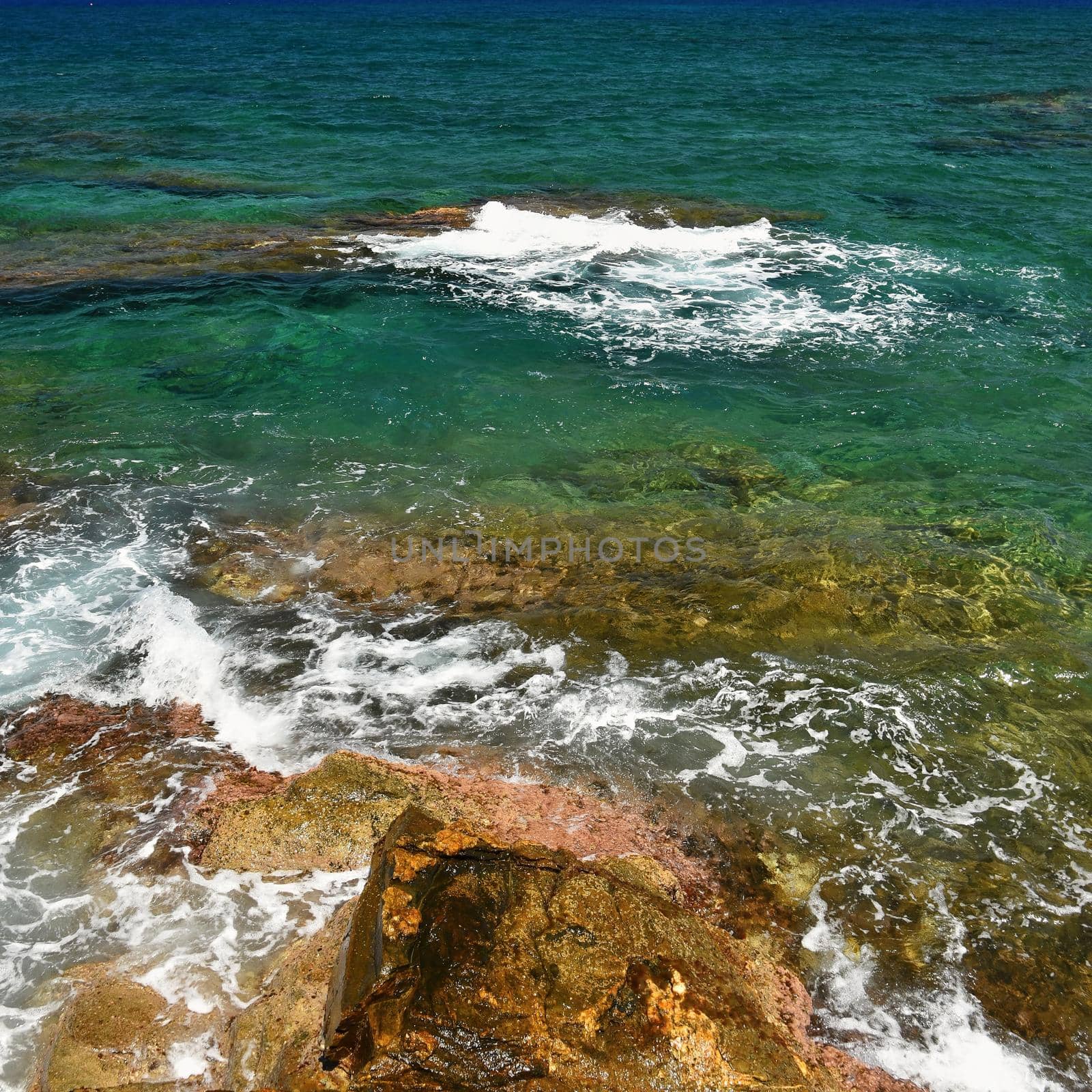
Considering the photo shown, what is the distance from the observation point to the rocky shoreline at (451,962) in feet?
17.9

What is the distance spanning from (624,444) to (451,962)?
1167 centimetres

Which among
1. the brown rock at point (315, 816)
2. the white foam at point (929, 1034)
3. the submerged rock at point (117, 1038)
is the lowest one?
Result: the white foam at point (929, 1034)

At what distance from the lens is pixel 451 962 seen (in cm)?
580

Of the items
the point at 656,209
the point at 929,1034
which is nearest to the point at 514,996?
the point at 929,1034

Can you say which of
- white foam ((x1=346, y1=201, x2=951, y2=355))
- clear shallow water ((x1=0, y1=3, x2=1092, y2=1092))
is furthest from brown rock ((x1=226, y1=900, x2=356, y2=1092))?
white foam ((x1=346, y1=201, x2=951, y2=355))

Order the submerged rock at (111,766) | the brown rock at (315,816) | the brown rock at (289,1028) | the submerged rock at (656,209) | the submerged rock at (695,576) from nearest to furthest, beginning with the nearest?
the brown rock at (289,1028), the brown rock at (315,816), the submerged rock at (111,766), the submerged rock at (695,576), the submerged rock at (656,209)

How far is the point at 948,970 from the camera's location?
746 centimetres

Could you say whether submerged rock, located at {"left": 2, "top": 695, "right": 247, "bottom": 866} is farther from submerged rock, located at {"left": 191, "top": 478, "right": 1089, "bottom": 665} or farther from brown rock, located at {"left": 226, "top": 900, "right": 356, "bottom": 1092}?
submerged rock, located at {"left": 191, "top": 478, "right": 1089, "bottom": 665}

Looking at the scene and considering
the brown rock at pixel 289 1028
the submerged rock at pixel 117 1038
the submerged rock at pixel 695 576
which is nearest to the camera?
the brown rock at pixel 289 1028

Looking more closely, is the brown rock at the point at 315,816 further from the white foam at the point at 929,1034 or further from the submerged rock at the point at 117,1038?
the white foam at the point at 929,1034

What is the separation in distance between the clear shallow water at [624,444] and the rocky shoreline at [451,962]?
53 centimetres

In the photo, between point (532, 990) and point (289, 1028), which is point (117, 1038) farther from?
point (532, 990)

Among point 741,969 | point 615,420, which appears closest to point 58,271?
point 615,420

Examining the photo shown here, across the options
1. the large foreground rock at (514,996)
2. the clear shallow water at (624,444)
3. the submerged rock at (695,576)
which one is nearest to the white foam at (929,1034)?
the clear shallow water at (624,444)
